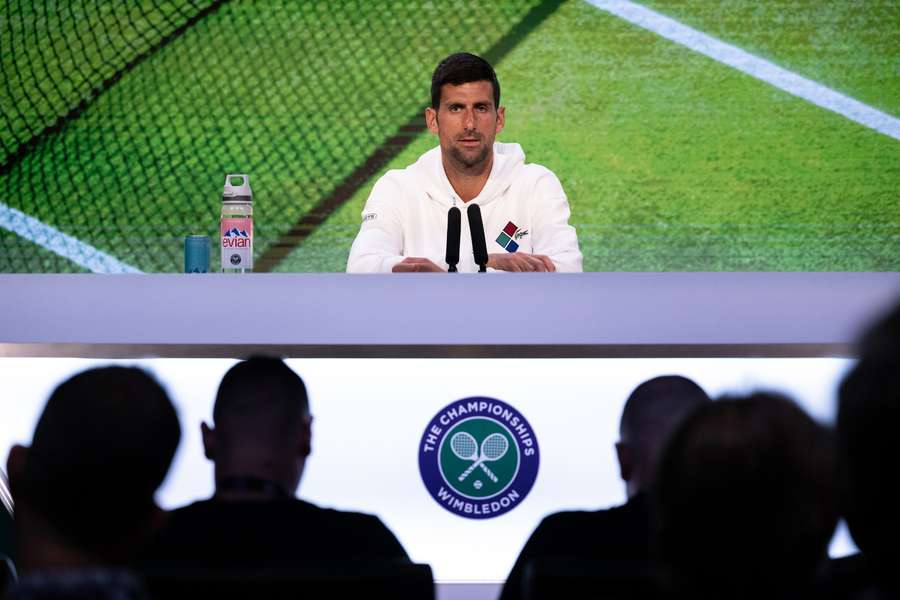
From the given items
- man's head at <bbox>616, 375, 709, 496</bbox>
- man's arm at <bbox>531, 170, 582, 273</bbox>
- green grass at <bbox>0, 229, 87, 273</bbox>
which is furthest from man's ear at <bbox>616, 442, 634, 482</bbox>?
green grass at <bbox>0, 229, 87, 273</bbox>

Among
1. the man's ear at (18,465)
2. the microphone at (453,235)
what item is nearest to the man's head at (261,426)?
the man's ear at (18,465)

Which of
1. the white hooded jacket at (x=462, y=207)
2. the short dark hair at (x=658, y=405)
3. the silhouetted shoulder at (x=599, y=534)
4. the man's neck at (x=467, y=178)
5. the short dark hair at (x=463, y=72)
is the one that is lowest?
the silhouetted shoulder at (x=599, y=534)

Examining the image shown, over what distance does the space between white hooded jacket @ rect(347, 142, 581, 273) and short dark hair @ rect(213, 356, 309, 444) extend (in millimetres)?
1267

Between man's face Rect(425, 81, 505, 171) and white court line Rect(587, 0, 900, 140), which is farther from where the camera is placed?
white court line Rect(587, 0, 900, 140)

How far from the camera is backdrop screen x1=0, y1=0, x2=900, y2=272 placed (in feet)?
12.9

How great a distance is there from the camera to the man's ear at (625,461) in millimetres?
1322

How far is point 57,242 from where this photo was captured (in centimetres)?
402

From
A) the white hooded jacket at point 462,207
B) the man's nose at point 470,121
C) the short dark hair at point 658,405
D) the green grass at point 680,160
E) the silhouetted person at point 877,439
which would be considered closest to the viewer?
the silhouetted person at point 877,439

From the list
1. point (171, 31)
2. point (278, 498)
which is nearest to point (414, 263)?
point (278, 498)

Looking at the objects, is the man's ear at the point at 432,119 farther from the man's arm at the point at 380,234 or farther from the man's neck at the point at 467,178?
the man's arm at the point at 380,234

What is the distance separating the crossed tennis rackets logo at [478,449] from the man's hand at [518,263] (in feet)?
1.38

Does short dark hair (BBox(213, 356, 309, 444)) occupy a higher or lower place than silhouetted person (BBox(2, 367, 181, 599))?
higher

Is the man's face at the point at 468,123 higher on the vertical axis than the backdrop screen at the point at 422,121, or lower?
lower

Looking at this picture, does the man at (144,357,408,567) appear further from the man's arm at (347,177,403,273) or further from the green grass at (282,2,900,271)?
the green grass at (282,2,900,271)
